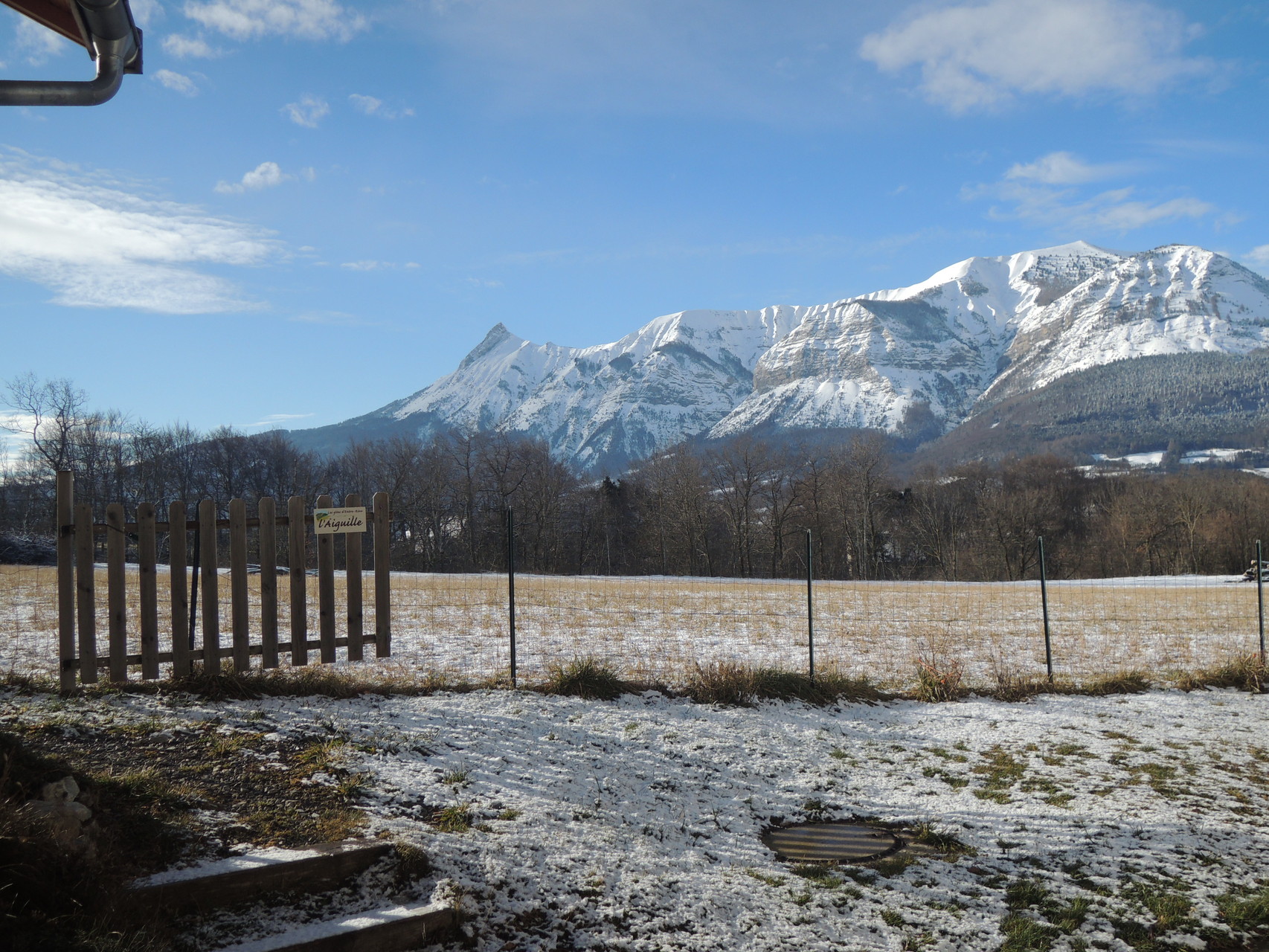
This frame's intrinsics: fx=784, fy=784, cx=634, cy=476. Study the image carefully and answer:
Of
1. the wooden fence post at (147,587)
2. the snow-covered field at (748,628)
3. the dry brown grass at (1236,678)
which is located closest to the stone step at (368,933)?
the wooden fence post at (147,587)

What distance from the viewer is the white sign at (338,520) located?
8.00 meters

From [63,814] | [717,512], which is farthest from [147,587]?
[717,512]

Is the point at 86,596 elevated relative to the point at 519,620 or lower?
elevated

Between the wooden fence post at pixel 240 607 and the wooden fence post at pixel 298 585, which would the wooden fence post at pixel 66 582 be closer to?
the wooden fence post at pixel 240 607

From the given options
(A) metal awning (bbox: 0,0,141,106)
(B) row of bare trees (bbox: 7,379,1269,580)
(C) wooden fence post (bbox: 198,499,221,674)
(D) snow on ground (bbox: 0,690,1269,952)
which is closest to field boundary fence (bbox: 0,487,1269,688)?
(C) wooden fence post (bbox: 198,499,221,674)

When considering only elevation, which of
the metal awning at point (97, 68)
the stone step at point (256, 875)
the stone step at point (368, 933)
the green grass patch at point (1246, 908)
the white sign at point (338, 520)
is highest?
the metal awning at point (97, 68)

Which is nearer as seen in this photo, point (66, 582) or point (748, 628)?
point (66, 582)

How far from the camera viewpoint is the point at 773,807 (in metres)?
6.51

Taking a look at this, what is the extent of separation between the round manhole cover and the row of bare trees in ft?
168

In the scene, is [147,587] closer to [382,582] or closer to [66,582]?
[66,582]

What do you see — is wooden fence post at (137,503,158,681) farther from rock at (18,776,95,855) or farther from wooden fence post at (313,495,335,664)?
rock at (18,776,95,855)

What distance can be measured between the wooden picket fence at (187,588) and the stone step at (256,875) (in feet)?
9.97

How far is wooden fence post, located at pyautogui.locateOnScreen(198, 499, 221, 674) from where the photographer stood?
762cm

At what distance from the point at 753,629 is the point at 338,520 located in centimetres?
1063
